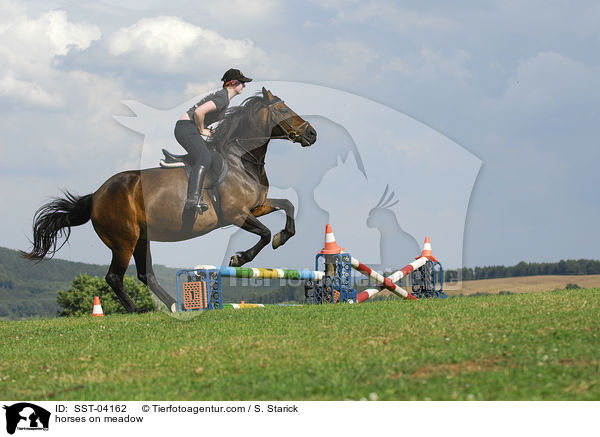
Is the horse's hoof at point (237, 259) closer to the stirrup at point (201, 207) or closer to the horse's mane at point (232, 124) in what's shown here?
the stirrup at point (201, 207)

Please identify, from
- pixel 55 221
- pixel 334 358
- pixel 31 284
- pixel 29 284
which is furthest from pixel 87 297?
pixel 31 284

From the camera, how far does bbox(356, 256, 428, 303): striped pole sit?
15.3 metres

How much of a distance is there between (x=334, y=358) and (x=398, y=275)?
34.8 feet

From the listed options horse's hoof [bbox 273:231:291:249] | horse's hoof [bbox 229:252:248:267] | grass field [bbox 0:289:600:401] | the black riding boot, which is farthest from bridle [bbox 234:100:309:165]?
grass field [bbox 0:289:600:401]

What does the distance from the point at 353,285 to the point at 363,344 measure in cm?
773

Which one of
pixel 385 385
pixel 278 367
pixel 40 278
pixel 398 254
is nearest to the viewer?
pixel 385 385

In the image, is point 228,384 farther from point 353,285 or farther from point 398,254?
point 353,285

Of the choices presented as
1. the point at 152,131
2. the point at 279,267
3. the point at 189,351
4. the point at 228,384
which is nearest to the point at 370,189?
the point at 279,267

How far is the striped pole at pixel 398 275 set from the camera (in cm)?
1527

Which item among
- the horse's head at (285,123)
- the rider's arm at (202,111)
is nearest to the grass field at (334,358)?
the horse's head at (285,123)

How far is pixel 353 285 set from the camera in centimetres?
1498

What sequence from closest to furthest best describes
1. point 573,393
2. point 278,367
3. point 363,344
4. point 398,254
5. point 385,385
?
point 573,393, point 385,385, point 278,367, point 363,344, point 398,254

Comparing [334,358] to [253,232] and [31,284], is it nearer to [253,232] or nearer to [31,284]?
[253,232]

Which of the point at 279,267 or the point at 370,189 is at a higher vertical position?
the point at 370,189
